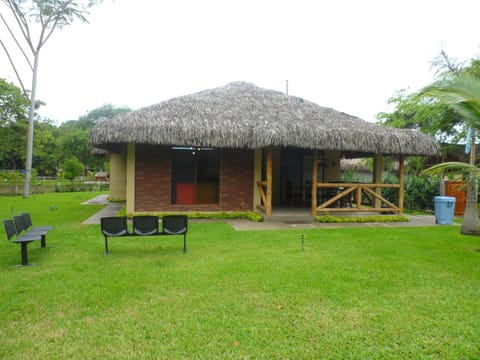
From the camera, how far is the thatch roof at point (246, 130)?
938 cm

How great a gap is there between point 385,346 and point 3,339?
3395 mm

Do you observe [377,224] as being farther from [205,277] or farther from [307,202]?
[205,277]

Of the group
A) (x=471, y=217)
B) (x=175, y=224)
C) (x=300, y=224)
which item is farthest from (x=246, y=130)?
(x=471, y=217)

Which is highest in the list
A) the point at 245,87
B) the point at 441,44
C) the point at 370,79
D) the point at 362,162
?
the point at 370,79

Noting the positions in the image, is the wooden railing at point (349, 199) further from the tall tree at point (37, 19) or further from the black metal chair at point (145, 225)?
the tall tree at point (37, 19)

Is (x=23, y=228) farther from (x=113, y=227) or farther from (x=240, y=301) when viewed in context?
(x=240, y=301)

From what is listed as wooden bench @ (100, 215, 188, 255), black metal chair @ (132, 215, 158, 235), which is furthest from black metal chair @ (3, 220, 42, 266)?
black metal chair @ (132, 215, 158, 235)

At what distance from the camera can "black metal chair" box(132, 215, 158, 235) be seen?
6105 millimetres

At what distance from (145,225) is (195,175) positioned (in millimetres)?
4913

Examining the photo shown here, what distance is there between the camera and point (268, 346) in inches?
116

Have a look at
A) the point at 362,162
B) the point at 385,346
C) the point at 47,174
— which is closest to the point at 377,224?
the point at 385,346

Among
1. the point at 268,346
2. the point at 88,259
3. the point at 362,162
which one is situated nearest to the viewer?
the point at 268,346

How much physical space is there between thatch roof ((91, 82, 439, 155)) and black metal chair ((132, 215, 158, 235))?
12.4 ft

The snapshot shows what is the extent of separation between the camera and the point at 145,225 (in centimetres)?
615
